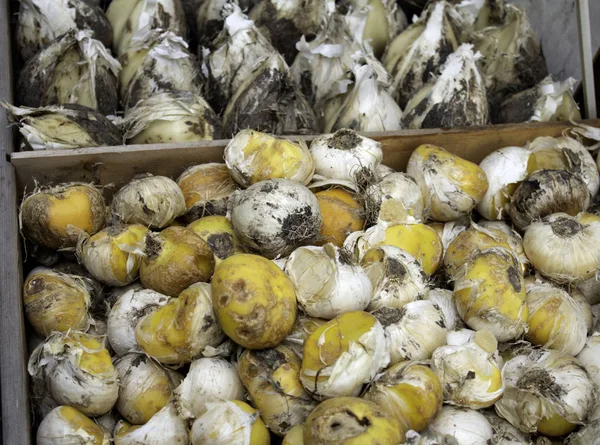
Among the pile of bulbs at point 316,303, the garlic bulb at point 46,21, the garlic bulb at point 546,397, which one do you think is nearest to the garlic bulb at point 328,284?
the pile of bulbs at point 316,303

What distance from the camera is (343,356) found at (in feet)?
5.64

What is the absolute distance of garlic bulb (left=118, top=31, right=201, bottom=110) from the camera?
2.84m

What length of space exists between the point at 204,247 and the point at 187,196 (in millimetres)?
394

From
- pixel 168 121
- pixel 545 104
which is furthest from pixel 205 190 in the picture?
pixel 545 104

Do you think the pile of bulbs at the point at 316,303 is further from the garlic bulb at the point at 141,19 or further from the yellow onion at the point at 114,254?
the garlic bulb at the point at 141,19

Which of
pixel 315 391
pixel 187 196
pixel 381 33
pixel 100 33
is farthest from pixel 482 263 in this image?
pixel 100 33

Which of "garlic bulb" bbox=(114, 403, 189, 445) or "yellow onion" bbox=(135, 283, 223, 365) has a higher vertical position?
"yellow onion" bbox=(135, 283, 223, 365)

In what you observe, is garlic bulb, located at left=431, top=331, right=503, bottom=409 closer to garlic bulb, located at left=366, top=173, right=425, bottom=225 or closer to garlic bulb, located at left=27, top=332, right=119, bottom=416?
garlic bulb, located at left=366, top=173, right=425, bottom=225

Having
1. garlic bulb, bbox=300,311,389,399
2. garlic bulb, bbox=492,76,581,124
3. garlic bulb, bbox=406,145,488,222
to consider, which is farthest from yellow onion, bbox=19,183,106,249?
garlic bulb, bbox=492,76,581,124

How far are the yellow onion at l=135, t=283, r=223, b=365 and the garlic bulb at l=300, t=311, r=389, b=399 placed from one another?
0.28 meters

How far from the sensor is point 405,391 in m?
1.74

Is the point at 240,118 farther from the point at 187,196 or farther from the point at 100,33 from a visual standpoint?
the point at 100,33

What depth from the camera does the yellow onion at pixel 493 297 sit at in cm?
198

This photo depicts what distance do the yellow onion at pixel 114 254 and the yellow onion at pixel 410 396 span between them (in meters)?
0.83
